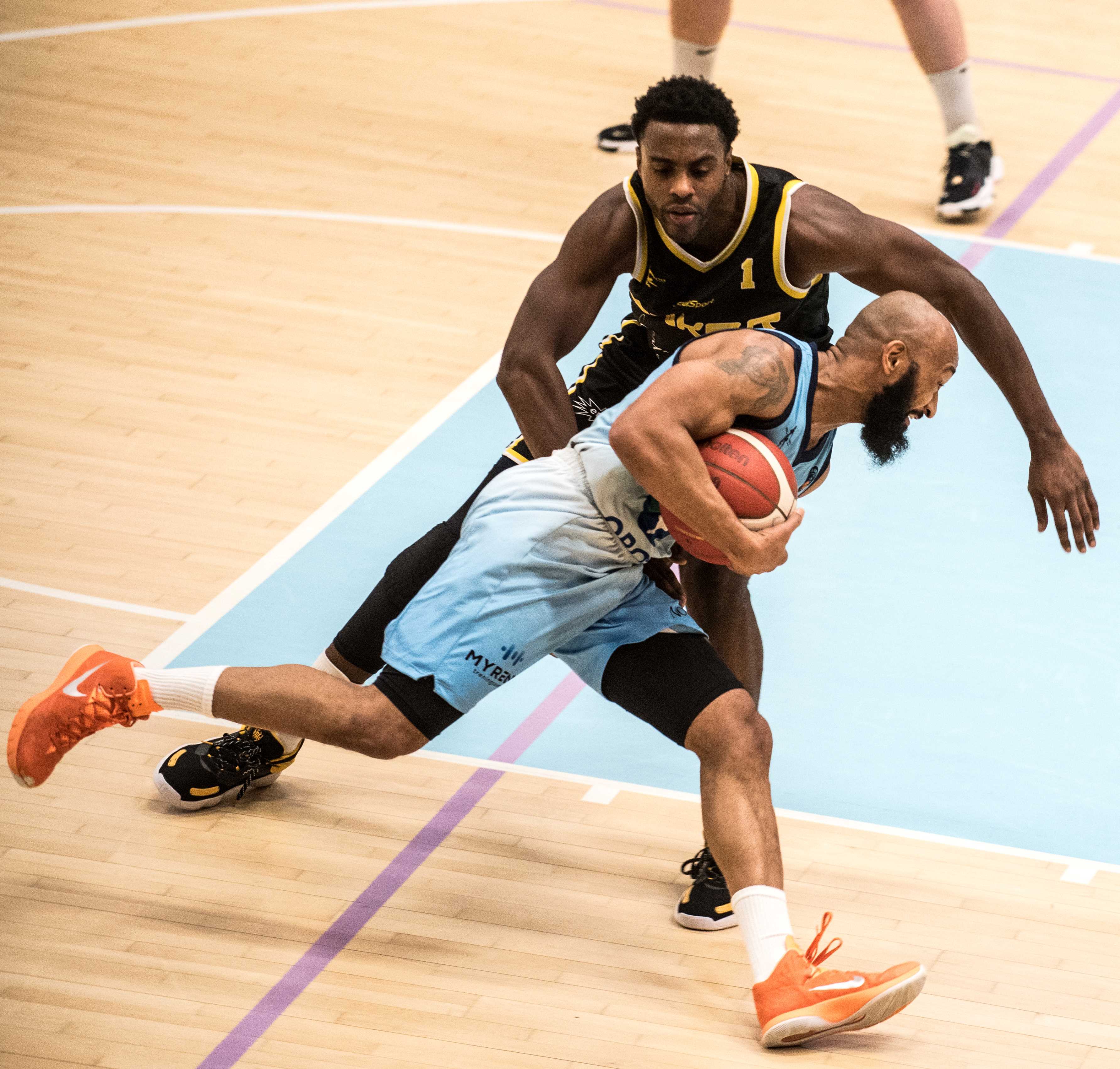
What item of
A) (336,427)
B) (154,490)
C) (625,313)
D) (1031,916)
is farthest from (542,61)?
(1031,916)

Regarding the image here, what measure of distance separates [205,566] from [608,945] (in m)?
2.36

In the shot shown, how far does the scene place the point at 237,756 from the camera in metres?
4.68

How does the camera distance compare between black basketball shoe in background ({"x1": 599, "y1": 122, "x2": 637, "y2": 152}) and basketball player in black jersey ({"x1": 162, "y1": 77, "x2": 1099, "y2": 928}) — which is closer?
basketball player in black jersey ({"x1": 162, "y1": 77, "x2": 1099, "y2": 928})

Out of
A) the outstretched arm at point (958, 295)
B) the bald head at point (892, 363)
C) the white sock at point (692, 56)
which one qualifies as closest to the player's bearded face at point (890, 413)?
the bald head at point (892, 363)

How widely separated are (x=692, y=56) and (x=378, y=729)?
231 inches

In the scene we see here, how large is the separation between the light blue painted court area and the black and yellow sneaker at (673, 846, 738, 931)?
22.7 inches

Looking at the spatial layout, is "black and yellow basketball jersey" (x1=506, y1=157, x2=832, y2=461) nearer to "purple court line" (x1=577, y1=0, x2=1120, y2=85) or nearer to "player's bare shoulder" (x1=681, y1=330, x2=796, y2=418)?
"player's bare shoulder" (x1=681, y1=330, x2=796, y2=418)

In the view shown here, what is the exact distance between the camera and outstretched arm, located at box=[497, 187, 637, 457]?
4441 millimetres

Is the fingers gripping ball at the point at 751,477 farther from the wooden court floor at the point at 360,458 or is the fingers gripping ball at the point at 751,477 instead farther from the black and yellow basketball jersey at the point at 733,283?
the wooden court floor at the point at 360,458

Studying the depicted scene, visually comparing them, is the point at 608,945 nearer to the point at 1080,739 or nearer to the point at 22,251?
the point at 1080,739

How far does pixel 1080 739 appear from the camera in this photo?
204 inches

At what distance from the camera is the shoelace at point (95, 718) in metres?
4.11

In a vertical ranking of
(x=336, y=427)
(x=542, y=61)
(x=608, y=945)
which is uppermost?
(x=542, y=61)

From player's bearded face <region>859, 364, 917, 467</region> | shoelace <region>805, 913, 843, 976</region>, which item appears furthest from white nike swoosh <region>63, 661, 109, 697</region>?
player's bearded face <region>859, 364, 917, 467</region>
